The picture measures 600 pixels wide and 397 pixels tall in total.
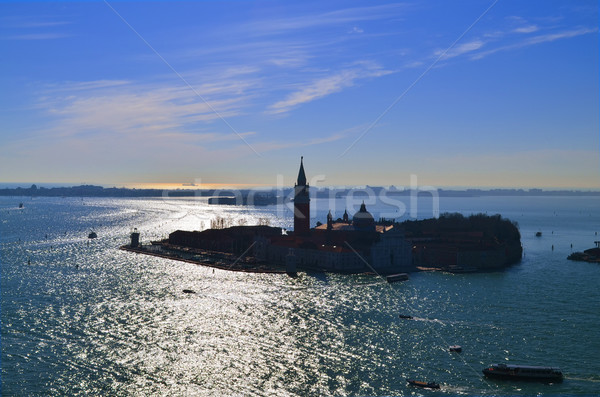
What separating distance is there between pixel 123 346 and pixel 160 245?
61.4 metres

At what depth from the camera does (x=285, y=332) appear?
3847cm

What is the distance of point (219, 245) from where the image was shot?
87.6 metres

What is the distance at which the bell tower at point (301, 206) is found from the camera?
81375 millimetres

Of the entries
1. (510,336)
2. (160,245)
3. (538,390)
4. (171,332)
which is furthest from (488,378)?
(160,245)

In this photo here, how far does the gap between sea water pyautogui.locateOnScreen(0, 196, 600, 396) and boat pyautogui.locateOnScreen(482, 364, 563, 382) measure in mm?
465

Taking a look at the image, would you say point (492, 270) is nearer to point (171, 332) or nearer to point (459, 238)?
point (459, 238)

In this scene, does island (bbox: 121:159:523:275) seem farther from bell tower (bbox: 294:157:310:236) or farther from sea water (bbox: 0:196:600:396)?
sea water (bbox: 0:196:600:396)

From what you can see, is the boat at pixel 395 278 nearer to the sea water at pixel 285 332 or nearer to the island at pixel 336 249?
the sea water at pixel 285 332

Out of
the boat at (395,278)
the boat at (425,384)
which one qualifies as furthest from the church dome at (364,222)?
the boat at (425,384)

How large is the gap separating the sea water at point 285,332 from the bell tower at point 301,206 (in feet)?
56.6

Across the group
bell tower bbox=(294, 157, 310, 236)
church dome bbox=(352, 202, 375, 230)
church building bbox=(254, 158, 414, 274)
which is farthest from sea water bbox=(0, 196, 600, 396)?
bell tower bbox=(294, 157, 310, 236)

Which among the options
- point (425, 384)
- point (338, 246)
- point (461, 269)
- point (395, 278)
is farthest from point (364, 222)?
point (425, 384)

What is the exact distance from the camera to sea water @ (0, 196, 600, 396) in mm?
29750

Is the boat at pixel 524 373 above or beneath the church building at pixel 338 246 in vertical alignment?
beneath
